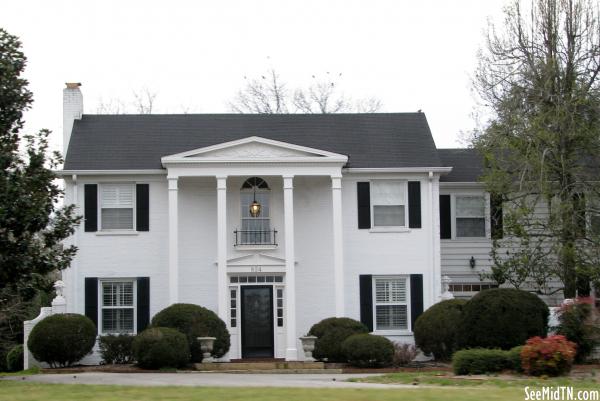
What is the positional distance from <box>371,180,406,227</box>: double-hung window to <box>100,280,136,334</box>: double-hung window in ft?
25.5

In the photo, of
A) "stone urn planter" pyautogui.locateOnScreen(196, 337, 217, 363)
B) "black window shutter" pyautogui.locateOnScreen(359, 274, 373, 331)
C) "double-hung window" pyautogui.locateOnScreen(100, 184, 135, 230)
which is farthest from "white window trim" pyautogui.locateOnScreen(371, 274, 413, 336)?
"double-hung window" pyautogui.locateOnScreen(100, 184, 135, 230)

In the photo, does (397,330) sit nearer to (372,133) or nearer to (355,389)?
(372,133)

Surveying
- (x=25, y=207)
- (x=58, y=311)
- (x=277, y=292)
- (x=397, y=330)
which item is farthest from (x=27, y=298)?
(x=397, y=330)

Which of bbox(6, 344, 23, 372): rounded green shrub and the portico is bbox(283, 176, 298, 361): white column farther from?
bbox(6, 344, 23, 372): rounded green shrub

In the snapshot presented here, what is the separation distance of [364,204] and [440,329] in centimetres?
480

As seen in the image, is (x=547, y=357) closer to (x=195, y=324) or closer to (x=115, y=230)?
(x=195, y=324)

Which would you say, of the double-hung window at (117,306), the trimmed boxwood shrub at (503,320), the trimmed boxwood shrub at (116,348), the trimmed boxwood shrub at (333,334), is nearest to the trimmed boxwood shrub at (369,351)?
the trimmed boxwood shrub at (333,334)

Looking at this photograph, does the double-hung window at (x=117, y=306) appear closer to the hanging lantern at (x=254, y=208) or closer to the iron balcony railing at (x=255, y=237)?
the iron balcony railing at (x=255, y=237)

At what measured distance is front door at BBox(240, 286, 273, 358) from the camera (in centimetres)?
3072

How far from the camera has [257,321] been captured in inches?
1214

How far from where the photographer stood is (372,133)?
3300cm

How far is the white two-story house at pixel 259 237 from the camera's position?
30188 mm

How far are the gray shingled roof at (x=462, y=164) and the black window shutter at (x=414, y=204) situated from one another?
79.0 inches

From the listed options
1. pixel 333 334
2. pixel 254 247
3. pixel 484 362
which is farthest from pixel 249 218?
pixel 484 362
